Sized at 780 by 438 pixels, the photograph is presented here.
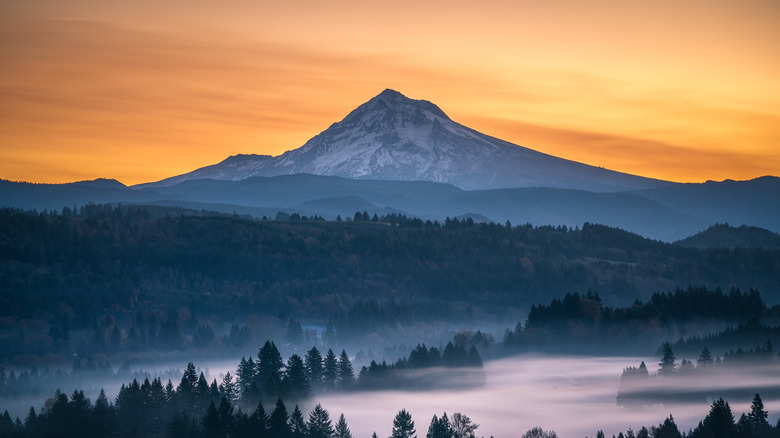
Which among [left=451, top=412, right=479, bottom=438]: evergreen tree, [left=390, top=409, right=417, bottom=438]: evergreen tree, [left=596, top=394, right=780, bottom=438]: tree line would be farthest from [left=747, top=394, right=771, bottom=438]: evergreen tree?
[left=390, top=409, right=417, bottom=438]: evergreen tree

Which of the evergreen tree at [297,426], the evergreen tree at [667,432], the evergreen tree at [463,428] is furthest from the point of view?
the evergreen tree at [463,428]

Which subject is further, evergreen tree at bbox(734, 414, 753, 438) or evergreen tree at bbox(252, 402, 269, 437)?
evergreen tree at bbox(252, 402, 269, 437)

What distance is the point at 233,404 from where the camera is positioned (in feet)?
640

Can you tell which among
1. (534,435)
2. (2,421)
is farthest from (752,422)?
(2,421)

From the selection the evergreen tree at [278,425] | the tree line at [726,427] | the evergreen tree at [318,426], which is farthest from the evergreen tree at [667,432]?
the evergreen tree at [278,425]

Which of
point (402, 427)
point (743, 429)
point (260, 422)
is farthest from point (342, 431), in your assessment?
point (743, 429)

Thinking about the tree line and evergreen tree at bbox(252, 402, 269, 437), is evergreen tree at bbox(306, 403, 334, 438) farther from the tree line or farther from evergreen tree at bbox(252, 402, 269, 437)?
the tree line

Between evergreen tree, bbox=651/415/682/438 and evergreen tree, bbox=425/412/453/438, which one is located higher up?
evergreen tree, bbox=651/415/682/438

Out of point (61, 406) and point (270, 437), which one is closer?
point (270, 437)

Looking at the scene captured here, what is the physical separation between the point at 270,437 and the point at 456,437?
28418 millimetres

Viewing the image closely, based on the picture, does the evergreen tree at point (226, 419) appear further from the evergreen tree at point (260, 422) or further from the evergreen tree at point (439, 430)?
the evergreen tree at point (439, 430)

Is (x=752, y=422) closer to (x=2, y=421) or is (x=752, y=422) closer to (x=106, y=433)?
(x=106, y=433)

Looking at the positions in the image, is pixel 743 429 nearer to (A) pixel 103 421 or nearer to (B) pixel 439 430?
(B) pixel 439 430

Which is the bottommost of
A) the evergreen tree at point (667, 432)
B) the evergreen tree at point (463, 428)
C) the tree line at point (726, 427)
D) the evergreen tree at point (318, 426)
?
the evergreen tree at point (463, 428)
